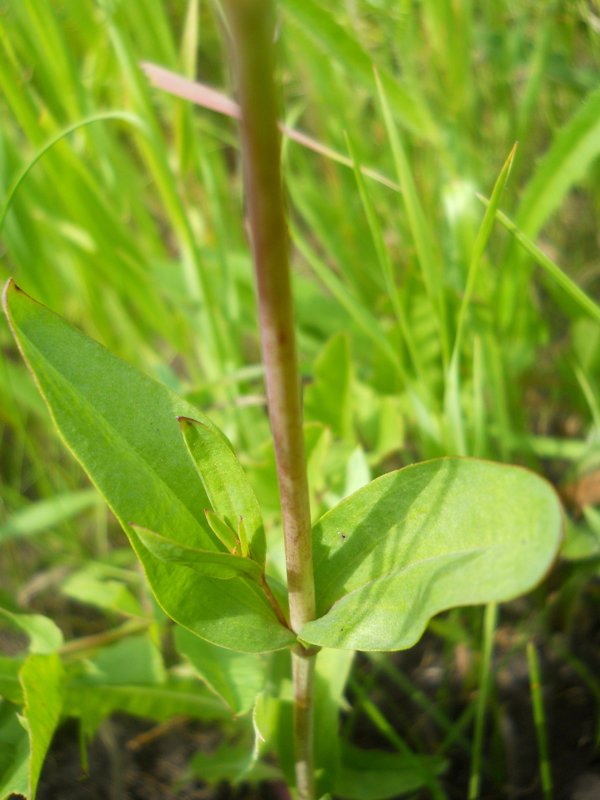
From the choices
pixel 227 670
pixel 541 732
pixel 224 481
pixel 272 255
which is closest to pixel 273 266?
pixel 272 255

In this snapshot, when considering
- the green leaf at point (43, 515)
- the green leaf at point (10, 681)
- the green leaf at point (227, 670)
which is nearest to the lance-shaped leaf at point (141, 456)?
the green leaf at point (227, 670)

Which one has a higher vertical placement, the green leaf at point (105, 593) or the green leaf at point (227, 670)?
the green leaf at point (105, 593)

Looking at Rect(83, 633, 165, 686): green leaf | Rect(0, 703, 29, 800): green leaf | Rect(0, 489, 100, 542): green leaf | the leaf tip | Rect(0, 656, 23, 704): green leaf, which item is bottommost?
Rect(0, 703, 29, 800): green leaf

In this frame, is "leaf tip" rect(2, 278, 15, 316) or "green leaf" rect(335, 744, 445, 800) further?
"green leaf" rect(335, 744, 445, 800)

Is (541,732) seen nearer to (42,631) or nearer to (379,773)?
(379,773)

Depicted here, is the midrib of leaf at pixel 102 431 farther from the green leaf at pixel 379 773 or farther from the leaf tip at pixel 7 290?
the green leaf at pixel 379 773

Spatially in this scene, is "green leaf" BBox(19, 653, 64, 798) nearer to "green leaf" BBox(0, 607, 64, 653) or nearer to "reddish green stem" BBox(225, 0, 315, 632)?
"green leaf" BBox(0, 607, 64, 653)

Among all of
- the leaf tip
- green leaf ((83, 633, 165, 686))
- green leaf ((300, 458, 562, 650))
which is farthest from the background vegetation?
the leaf tip
